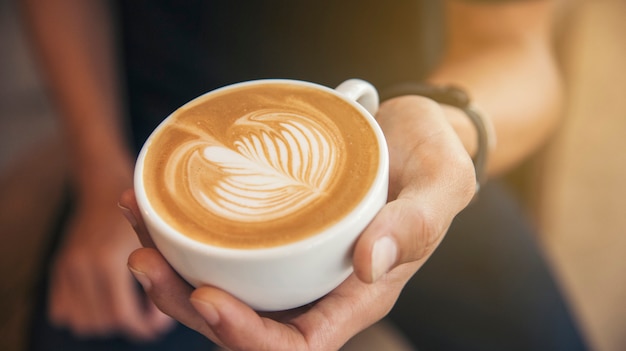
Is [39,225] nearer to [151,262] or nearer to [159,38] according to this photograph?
[159,38]

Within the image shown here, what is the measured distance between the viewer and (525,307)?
1005 mm

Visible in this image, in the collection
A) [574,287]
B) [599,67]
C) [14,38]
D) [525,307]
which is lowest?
[574,287]

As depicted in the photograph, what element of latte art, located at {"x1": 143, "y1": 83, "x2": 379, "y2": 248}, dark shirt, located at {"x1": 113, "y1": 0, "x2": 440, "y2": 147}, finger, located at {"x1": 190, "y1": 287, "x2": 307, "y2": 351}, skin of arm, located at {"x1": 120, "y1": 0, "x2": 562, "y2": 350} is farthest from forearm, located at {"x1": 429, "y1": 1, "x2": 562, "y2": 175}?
finger, located at {"x1": 190, "y1": 287, "x2": 307, "y2": 351}

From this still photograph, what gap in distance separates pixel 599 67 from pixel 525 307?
622 mm

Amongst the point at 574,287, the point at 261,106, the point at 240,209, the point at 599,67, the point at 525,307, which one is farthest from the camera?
the point at 574,287

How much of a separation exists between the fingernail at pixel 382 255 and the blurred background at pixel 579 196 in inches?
35.2

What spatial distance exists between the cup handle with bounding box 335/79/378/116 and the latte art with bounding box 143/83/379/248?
0.06 feet

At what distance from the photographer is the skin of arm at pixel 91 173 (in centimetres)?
98

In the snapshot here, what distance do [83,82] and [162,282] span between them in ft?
2.30

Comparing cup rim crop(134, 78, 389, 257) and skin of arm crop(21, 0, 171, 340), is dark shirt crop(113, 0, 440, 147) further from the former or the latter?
cup rim crop(134, 78, 389, 257)

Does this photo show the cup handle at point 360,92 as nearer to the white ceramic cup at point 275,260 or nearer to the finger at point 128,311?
the white ceramic cup at point 275,260

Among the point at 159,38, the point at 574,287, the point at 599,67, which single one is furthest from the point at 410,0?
the point at 574,287

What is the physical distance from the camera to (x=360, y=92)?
633mm

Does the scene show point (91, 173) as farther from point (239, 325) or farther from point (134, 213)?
point (239, 325)
